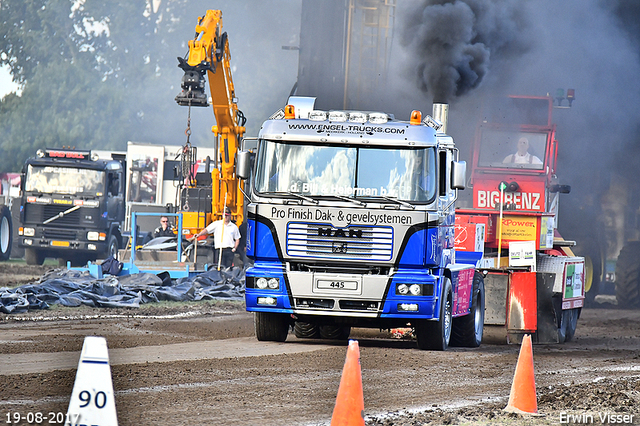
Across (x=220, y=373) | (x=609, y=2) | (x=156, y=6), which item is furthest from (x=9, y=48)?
(x=220, y=373)

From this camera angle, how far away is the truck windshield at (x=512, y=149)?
19453mm

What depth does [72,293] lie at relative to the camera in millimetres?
18391

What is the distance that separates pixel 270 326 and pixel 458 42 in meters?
Result: 10.2

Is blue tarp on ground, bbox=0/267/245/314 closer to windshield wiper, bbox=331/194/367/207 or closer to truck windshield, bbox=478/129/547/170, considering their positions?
truck windshield, bbox=478/129/547/170

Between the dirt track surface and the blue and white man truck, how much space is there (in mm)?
651

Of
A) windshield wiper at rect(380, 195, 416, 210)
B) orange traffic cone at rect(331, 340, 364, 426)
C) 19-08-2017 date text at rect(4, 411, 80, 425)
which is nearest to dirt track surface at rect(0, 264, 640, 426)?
19-08-2017 date text at rect(4, 411, 80, 425)

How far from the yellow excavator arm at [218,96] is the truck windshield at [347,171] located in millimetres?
8974

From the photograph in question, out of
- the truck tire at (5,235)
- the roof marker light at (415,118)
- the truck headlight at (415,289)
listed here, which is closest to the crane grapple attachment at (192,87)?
the roof marker light at (415,118)

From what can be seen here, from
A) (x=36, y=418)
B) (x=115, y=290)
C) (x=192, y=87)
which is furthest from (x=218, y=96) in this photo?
(x=36, y=418)

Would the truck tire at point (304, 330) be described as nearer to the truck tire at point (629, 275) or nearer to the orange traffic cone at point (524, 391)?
the orange traffic cone at point (524, 391)

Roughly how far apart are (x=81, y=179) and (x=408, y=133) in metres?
18.8

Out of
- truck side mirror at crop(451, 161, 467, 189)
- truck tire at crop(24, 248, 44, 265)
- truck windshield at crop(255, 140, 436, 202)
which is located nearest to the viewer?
truck windshield at crop(255, 140, 436, 202)

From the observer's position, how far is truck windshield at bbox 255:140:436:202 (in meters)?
12.2

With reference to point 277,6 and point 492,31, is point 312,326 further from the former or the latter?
point 277,6
